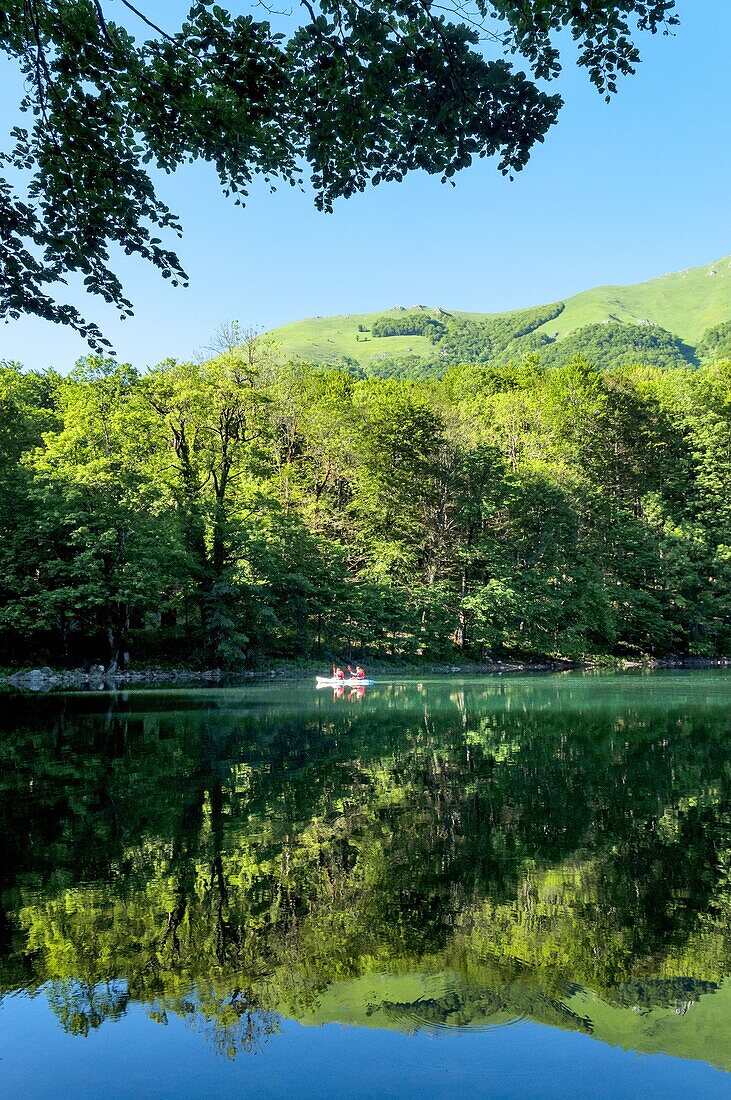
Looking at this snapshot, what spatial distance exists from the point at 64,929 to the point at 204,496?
3602 cm

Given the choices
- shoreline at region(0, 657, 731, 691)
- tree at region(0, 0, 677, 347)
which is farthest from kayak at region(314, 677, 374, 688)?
tree at region(0, 0, 677, 347)

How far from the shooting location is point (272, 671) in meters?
41.3

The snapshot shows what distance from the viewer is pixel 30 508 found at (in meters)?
38.5

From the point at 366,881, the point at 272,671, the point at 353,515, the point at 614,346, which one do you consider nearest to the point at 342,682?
the point at 272,671

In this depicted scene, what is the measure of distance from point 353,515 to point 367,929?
47.3 metres

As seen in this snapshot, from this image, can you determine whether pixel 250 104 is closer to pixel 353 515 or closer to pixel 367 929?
pixel 367 929

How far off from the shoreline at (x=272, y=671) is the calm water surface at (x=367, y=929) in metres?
23.6

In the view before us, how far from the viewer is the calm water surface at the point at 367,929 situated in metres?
4.38

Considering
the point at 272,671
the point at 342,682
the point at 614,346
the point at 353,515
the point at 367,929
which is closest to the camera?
the point at 367,929

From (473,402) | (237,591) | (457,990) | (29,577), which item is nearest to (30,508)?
(29,577)

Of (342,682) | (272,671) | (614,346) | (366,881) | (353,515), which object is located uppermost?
(614,346)

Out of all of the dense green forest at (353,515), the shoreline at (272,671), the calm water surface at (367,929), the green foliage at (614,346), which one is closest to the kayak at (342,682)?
the shoreline at (272,671)

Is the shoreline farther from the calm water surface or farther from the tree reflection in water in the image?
the calm water surface

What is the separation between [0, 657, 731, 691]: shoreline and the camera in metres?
36.2
